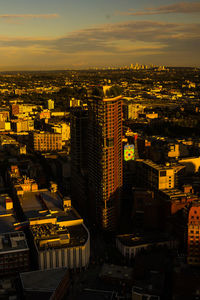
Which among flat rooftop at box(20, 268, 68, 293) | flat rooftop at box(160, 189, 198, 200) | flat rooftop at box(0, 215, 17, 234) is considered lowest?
flat rooftop at box(20, 268, 68, 293)

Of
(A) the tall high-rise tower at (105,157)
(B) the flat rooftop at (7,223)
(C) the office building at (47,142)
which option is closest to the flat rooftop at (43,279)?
(B) the flat rooftop at (7,223)

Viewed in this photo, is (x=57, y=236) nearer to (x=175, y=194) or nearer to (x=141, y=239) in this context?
(x=141, y=239)

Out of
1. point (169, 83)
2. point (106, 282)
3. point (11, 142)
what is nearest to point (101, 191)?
point (106, 282)

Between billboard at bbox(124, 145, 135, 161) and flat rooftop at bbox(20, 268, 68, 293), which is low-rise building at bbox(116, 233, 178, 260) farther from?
billboard at bbox(124, 145, 135, 161)

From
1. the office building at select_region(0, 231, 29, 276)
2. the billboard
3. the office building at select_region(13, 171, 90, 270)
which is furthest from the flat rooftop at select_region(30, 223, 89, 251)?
the billboard

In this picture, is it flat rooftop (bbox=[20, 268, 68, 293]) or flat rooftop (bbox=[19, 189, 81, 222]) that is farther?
flat rooftop (bbox=[19, 189, 81, 222])

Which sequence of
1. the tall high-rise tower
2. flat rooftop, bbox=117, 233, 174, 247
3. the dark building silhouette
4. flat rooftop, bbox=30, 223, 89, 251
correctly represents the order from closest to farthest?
flat rooftop, bbox=30, 223, 89, 251 < flat rooftop, bbox=117, 233, 174, 247 < the tall high-rise tower < the dark building silhouette

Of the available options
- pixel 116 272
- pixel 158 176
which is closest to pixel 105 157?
pixel 158 176

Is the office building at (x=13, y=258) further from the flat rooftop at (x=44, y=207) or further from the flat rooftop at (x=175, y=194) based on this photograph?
the flat rooftop at (x=175, y=194)
